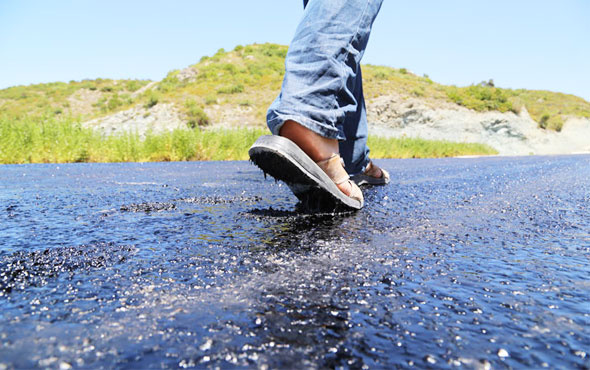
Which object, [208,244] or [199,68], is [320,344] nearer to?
[208,244]

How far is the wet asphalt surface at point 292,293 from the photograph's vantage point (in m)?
0.52

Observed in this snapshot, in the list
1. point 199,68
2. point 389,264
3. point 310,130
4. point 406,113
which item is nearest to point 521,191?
point 310,130

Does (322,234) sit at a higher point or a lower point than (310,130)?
lower

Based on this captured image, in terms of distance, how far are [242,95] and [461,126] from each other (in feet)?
49.5

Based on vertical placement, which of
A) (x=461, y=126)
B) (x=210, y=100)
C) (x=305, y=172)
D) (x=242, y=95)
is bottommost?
(x=305, y=172)

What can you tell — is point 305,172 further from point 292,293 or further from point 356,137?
point 356,137

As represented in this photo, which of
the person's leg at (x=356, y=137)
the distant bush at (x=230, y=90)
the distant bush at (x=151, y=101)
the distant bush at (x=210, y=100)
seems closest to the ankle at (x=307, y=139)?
the person's leg at (x=356, y=137)

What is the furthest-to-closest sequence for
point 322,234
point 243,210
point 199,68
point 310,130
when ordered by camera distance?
point 199,68
point 243,210
point 310,130
point 322,234

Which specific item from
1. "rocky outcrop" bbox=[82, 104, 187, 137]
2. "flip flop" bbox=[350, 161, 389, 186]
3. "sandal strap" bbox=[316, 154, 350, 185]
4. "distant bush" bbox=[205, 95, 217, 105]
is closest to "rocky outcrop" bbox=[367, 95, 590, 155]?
"distant bush" bbox=[205, 95, 217, 105]

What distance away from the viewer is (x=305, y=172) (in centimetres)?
155

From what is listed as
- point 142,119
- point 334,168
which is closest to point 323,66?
point 334,168

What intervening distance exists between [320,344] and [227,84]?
31.1m

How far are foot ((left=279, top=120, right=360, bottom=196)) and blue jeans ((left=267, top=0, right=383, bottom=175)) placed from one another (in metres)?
0.04

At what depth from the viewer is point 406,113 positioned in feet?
87.7
